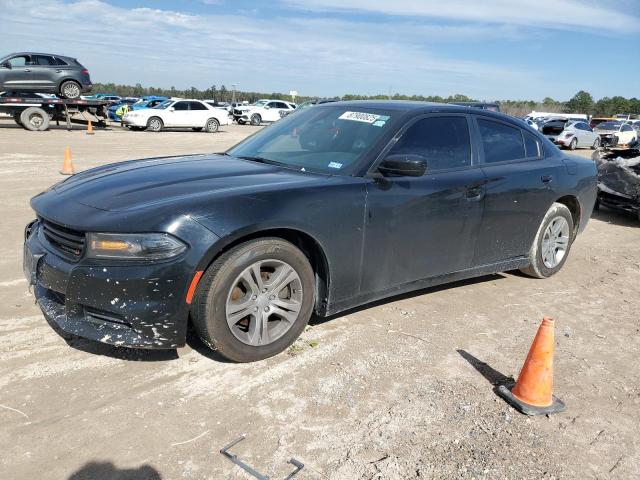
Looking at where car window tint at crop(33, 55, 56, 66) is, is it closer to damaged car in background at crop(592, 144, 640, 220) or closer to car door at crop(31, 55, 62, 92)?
car door at crop(31, 55, 62, 92)

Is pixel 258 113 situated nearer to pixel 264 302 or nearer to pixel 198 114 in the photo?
pixel 198 114

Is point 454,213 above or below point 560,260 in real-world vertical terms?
above

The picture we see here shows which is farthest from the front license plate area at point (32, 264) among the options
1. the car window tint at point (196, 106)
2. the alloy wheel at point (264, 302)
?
the car window tint at point (196, 106)

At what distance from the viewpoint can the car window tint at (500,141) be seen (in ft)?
15.4

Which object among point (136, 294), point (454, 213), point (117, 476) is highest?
point (454, 213)

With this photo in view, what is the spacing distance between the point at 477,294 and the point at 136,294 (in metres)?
3.27

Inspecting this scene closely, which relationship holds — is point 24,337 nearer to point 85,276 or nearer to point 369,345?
point 85,276

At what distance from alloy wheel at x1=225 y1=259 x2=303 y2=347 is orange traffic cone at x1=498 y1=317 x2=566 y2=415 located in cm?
144

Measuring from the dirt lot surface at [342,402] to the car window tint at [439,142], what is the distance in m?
1.25

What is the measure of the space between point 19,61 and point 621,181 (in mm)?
21774

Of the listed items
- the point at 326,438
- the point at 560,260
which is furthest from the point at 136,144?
the point at 326,438

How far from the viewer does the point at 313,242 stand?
3.55 meters

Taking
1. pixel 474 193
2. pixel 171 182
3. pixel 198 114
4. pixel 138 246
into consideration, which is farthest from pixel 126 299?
pixel 198 114

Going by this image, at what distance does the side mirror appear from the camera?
369cm
